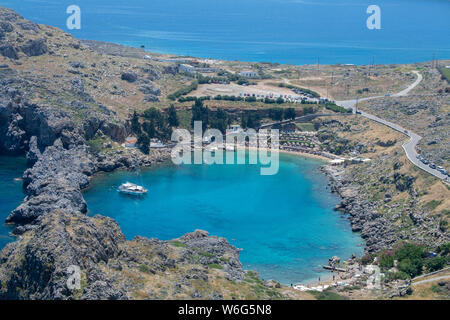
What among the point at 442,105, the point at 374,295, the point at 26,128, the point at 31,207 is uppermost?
the point at 442,105

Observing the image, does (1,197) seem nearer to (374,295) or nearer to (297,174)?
(297,174)

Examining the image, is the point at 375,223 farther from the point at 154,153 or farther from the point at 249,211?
the point at 154,153

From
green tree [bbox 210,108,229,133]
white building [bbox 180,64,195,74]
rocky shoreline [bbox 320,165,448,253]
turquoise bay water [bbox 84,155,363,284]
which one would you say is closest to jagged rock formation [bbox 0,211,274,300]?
turquoise bay water [bbox 84,155,363,284]

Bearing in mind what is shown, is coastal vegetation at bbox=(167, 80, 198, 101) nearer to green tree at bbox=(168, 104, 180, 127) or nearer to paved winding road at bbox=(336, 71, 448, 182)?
green tree at bbox=(168, 104, 180, 127)

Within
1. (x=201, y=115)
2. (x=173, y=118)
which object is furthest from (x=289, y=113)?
(x=173, y=118)

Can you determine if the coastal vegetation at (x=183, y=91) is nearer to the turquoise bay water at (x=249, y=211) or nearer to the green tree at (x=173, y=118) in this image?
the green tree at (x=173, y=118)
